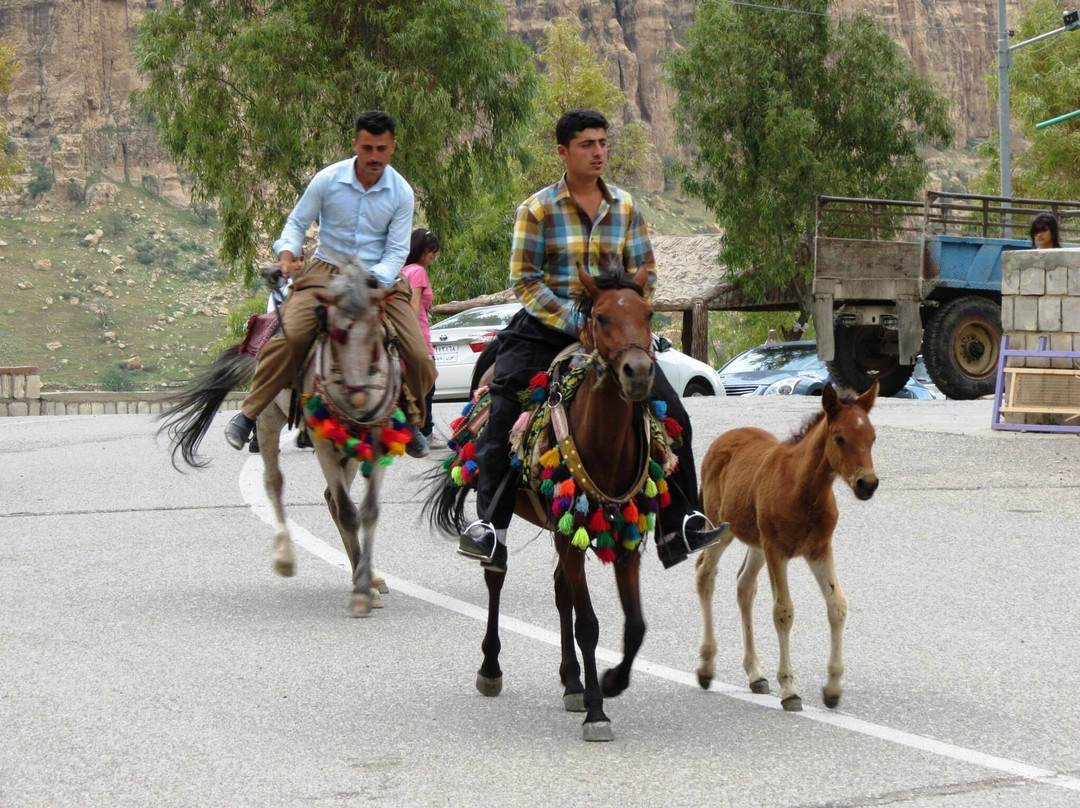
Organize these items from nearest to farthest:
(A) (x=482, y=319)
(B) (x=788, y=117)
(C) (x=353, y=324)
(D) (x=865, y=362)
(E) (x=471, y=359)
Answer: (C) (x=353, y=324) < (E) (x=471, y=359) < (D) (x=865, y=362) < (A) (x=482, y=319) < (B) (x=788, y=117)

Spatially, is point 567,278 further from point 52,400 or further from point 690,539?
point 52,400

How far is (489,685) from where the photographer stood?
254 inches

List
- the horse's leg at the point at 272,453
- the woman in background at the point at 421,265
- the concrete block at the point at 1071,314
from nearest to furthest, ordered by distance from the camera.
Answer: the horse's leg at the point at 272,453
the woman in background at the point at 421,265
the concrete block at the point at 1071,314

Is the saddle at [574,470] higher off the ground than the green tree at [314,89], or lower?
lower

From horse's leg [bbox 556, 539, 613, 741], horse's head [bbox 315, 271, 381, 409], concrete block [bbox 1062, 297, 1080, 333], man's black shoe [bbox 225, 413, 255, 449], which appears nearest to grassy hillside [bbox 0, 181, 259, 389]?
concrete block [bbox 1062, 297, 1080, 333]

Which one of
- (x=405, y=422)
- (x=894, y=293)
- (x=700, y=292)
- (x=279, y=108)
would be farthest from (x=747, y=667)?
(x=700, y=292)

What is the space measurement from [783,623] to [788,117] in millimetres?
42805

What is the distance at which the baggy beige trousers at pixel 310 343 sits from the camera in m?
8.48

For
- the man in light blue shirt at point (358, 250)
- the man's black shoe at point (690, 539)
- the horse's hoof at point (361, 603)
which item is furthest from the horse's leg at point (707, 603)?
the man in light blue shirt at point (358, 250)

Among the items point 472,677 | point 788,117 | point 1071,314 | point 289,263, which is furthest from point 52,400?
point 472,677

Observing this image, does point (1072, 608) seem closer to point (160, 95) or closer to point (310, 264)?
point (310, 264)

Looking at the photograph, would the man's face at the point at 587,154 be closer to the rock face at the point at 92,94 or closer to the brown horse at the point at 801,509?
the brown horse at the point at 801,509

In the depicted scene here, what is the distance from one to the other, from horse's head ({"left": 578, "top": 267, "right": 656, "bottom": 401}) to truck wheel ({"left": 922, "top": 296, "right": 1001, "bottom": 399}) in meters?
18.7

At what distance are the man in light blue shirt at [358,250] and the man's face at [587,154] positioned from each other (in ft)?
7.19
